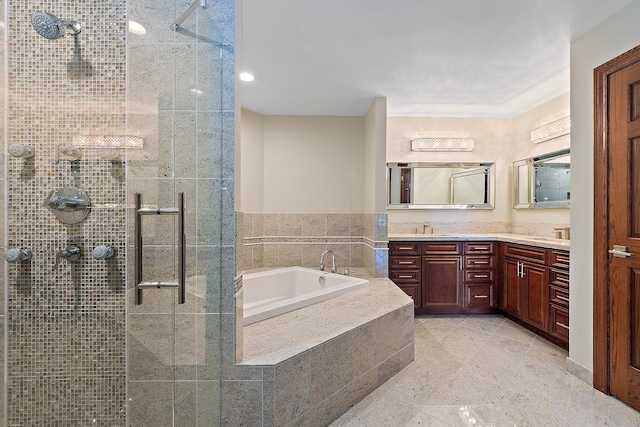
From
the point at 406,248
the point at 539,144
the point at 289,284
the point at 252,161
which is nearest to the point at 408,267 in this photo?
the point at 406,248

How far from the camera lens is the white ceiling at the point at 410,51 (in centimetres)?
195

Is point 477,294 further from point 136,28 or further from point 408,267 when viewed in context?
point 136,28

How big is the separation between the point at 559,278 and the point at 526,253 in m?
0.44

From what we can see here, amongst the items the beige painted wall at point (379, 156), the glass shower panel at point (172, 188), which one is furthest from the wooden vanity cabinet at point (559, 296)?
the glass shower panel at point (172, 188)

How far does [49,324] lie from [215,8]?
153 centimetres

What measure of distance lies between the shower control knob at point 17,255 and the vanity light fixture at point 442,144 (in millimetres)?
3805

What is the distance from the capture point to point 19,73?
1291mm

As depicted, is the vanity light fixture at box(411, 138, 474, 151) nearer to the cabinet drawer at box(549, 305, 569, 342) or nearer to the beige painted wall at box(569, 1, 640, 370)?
the beige painted wall at box(569, 1, 640, 370)

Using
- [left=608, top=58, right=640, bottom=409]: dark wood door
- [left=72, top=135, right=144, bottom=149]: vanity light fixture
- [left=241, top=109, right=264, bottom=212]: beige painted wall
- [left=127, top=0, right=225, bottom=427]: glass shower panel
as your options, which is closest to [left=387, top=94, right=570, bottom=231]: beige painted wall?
[left=241, top=109, right=264, bottom=212]: beige painted wall

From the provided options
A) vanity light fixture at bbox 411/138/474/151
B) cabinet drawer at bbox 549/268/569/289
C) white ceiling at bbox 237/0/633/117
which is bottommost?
cabinet drawer at bbox 549/268/569/289

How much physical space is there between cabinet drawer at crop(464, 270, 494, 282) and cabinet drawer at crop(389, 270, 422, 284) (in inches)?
21.5

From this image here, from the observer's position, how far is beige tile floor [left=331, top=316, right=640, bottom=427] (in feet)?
6.01

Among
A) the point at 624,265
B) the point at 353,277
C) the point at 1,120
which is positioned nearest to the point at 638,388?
→ the point at 624,265

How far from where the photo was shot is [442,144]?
4.07 m
